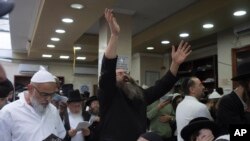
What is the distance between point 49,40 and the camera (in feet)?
25.2

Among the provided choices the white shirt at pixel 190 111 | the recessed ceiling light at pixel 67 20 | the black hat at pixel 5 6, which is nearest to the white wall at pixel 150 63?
the recessed ceiling light at pixel 67 20

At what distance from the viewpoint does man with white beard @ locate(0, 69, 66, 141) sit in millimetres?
2404

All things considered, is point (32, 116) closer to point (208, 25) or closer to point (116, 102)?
point (116, 102)

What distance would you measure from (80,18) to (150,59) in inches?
161

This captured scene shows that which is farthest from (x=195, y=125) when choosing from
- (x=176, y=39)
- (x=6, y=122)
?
(x=176, y=39)

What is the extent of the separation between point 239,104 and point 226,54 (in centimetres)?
444

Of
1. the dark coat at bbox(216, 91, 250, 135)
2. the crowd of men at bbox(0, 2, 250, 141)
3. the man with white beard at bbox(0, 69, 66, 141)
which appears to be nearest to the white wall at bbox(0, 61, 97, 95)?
the crowd of men at bbox(0, 2, 250, 141)

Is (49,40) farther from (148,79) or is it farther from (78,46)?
(148,79)

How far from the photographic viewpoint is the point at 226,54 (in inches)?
278

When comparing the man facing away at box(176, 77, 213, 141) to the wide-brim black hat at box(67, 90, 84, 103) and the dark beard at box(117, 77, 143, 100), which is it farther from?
the wide-brim black hat at box(67, 90, 84, 103)

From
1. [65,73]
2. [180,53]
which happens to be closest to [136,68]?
[65,73]

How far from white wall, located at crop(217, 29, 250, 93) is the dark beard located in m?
4.43

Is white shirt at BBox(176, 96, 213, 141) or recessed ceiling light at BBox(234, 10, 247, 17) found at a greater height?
recessed ceiling light at BBox(234, 10, 247, 17)

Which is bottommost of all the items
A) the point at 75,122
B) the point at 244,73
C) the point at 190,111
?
the point at 75,122
